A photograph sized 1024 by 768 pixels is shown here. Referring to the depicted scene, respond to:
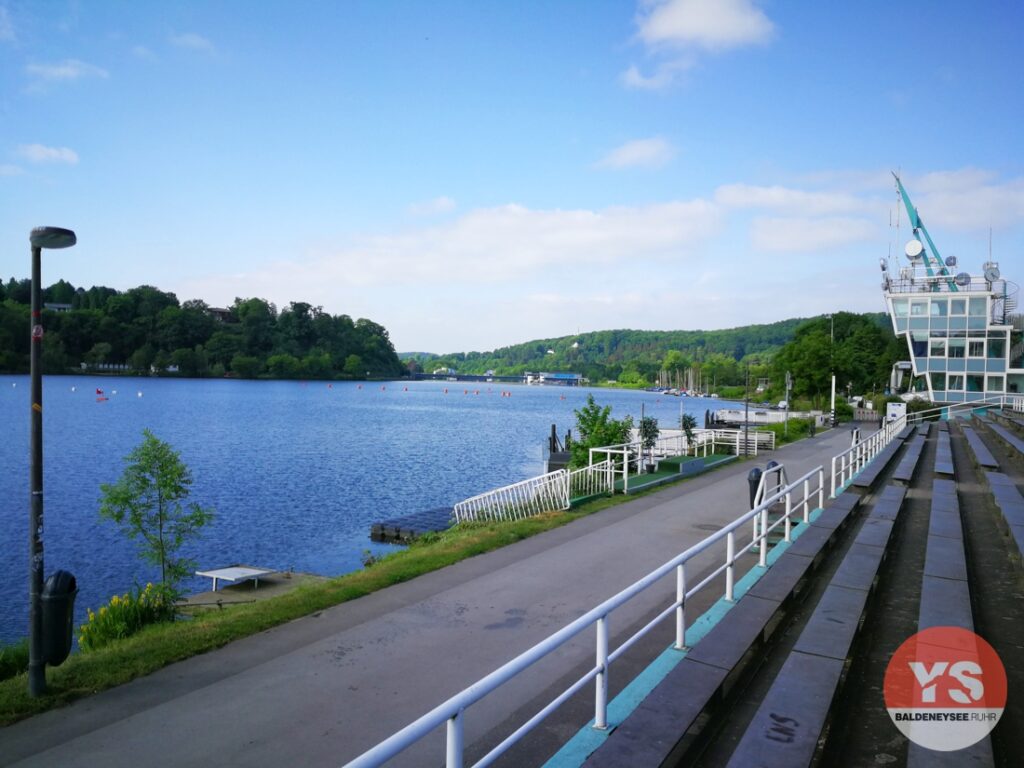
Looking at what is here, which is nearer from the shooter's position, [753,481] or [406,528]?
[753,481]

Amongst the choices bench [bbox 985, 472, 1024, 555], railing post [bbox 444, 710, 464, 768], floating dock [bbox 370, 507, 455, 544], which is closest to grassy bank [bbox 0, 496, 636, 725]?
railing post [bbox 444, 710, 464, 768]

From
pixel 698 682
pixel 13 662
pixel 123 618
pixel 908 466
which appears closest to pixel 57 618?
pixel 13 662

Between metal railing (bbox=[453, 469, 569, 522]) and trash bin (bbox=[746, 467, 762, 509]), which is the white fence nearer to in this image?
metal railing (bbox=[453, 469, 569, 522])

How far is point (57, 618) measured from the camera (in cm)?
605

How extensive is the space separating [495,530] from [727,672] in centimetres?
836

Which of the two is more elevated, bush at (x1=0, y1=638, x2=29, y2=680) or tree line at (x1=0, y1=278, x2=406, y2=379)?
tree line at (x1=0, y1=278, x2=406, y2=379)

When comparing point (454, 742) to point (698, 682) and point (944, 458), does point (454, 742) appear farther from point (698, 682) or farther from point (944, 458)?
point (944, 458)

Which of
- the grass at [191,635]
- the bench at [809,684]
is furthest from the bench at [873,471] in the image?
the grass at [191,635]

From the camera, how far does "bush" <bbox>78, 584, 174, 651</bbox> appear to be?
28.3ft

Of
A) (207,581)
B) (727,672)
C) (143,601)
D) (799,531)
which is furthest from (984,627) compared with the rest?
(207,581)

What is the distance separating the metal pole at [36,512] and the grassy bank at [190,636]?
27cm

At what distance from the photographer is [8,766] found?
481 centimetres

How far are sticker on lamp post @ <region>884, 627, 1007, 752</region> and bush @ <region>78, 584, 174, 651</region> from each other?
865 cm

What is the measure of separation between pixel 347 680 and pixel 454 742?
401 centimetres
